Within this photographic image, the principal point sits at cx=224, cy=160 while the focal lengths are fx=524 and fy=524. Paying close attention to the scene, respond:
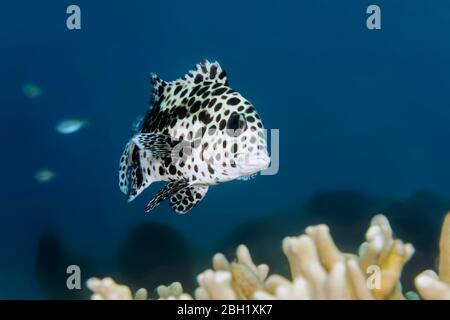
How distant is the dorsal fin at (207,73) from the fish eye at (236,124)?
0.60 m

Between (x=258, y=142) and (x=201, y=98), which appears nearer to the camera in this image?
(x=258, y=142)

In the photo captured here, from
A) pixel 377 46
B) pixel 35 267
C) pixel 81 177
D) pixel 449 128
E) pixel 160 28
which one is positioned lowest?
pixel 35 267

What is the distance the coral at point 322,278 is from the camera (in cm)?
209

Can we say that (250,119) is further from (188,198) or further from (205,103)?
(188,198)

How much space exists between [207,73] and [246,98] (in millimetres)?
5622

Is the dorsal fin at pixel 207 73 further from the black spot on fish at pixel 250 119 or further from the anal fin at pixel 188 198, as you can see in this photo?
the anal fin at pixel 188 198

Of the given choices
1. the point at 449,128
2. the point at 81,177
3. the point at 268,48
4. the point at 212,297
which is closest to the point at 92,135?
the point at 81,177

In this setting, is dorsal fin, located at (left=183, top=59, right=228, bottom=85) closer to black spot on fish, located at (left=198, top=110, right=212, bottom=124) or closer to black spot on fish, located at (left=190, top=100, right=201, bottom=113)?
black spot on fish, located at (left=190, top=100, right=201, bottom=113)

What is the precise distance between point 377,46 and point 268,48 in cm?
197

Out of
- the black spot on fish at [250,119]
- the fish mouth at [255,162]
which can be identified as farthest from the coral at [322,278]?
the black spot on fish at [250,119]

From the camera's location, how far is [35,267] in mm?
9609

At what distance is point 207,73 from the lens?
3906 mm

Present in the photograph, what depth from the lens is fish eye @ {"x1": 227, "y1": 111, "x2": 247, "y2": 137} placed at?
3.27 meters
